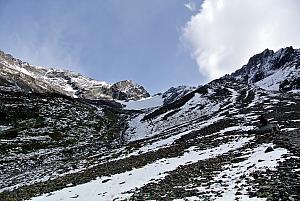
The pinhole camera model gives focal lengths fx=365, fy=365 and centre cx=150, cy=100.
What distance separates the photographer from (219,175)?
74.8 ft

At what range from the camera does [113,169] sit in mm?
35344

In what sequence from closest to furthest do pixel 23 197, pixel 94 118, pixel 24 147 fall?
pixel 23 197 → pixel 24 147 → pixel 94 118

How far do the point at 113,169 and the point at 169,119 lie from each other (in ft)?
221

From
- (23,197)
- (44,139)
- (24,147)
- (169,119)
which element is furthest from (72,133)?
(23,197)

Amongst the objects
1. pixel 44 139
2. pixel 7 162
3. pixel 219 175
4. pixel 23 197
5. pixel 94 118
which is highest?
pixel 94 118

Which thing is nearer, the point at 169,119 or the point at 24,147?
the point at 24,147

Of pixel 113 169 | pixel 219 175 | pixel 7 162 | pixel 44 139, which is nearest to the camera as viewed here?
pixel 219 175

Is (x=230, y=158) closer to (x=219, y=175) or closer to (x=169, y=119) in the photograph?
(x=219, y=175)

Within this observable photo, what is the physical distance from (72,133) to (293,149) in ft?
230

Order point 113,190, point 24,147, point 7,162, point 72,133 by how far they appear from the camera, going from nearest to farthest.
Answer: point 113,190 < point 7,162 < point 24,147 < point 72,133

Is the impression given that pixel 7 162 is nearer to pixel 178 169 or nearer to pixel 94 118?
pixel 178 169

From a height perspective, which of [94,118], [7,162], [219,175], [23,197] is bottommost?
[219,175]

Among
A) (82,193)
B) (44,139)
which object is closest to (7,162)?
(44,139)

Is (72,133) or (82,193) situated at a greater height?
(72,133)
